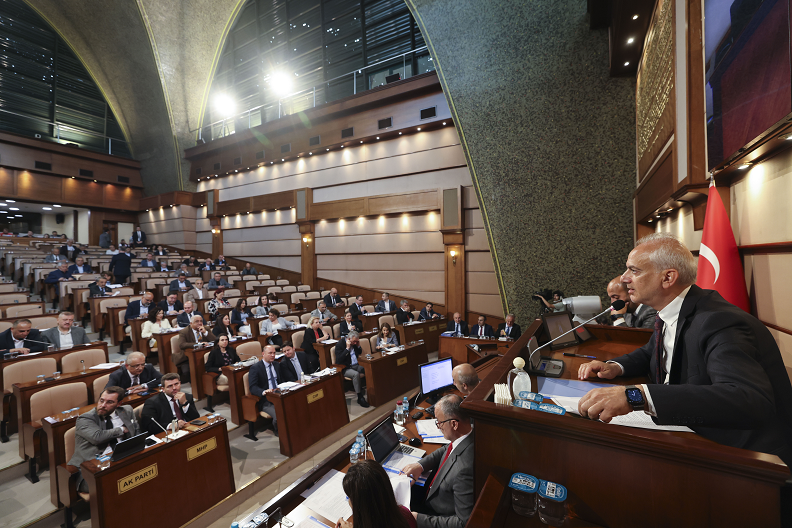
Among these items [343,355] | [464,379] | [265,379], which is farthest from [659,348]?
[343,355]

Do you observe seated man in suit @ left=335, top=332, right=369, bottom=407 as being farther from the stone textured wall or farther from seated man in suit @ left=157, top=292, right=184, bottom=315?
seated man in suit @ left=157, top=292, right=184, bottom=315

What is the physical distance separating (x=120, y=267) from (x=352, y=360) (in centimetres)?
698

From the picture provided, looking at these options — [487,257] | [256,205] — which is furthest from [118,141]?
[487,257]

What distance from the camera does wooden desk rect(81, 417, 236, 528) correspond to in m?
2.29

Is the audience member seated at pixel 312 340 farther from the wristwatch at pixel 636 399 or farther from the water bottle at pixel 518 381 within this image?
the wristwatch at pixel 636 399

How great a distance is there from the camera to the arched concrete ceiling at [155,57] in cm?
1326

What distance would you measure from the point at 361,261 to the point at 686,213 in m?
8.13

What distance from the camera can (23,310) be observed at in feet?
18.7

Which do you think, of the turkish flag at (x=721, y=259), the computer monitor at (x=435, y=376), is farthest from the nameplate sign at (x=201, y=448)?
the turkish flag at (x=721, y=259)

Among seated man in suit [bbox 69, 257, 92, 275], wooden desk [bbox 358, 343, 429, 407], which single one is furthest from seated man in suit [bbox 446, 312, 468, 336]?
seated man in suit [bbox 69, 257, 92, 275]

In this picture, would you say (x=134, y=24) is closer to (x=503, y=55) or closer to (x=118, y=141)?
(x=118, y=141)

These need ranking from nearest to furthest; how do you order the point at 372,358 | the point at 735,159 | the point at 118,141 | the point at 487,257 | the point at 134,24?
the point at 735,159, the point at 372,358, the point at 487,257, the point at 134,24, the point at 118,141

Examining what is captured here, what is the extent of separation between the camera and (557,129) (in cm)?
538

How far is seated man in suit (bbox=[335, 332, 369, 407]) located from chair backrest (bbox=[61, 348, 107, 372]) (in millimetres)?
3003
